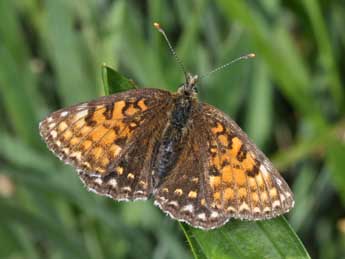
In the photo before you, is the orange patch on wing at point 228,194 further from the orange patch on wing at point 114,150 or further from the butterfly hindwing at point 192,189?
the orange patch on wing at point 114,150

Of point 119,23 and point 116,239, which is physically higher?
point 119,23

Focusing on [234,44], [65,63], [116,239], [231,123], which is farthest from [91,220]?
[231,123]

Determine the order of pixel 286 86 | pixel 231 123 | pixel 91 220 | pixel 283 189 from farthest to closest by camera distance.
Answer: pixel 91 220 → pixel 286 86 → pixel 231 123 → pixel 283 189

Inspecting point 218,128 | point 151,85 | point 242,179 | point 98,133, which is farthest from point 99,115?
point 151,85

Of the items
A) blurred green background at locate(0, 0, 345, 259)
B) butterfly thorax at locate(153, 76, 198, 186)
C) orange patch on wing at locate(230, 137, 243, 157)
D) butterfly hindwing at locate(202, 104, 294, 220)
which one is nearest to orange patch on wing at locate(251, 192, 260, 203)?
butterfly hindwing at locate(202, 104, 294, 220)

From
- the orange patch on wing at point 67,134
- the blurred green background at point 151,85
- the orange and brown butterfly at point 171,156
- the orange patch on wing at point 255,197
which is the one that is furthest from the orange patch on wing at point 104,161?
the blurred green background at point 151,85

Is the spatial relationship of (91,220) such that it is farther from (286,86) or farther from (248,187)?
(248,187)

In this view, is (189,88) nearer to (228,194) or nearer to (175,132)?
(175,132)

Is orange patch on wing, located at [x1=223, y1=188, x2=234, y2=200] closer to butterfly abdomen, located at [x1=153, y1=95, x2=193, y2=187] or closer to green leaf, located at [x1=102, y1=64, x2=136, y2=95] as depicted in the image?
butterfly abdomen, located at [x1=153, y1=95, x2=193, y2=187]
